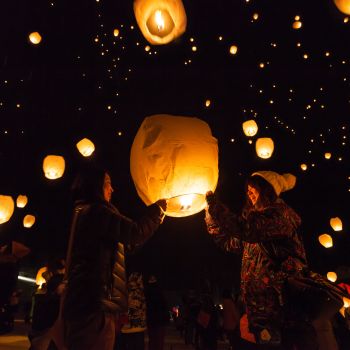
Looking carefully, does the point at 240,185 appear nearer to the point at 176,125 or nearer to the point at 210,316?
the point at 210,316

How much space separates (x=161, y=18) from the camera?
11.7ft

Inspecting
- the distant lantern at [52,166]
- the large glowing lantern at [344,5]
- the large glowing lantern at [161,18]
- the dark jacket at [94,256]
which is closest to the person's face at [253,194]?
the dark jacket at [94,256]

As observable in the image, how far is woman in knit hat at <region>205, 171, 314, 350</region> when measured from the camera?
7.21 ft

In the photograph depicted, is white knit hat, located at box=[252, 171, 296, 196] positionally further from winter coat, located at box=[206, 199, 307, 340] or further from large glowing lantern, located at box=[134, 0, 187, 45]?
large glowing lantern, located at box=[134, 0, 187, 45]

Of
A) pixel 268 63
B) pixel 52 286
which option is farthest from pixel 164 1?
pixel 268 63

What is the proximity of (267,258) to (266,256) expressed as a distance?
1 cm

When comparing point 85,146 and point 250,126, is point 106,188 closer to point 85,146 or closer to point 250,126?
point 85,146

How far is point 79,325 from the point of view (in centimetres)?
192

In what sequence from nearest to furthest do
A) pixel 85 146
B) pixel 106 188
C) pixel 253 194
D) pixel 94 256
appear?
pixel 94 256
pixel 106 188
pixel 253 194
pixel 85 146

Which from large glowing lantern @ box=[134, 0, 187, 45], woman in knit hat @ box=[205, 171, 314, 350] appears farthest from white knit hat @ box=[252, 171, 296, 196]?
large glowing lantern @ box=[134, 0, 187, 45]

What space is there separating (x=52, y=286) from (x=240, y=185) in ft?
52.3

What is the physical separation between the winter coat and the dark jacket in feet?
2.32

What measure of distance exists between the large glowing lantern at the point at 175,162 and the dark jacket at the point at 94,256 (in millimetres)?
378

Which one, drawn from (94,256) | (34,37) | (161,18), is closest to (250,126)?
(161,18)
